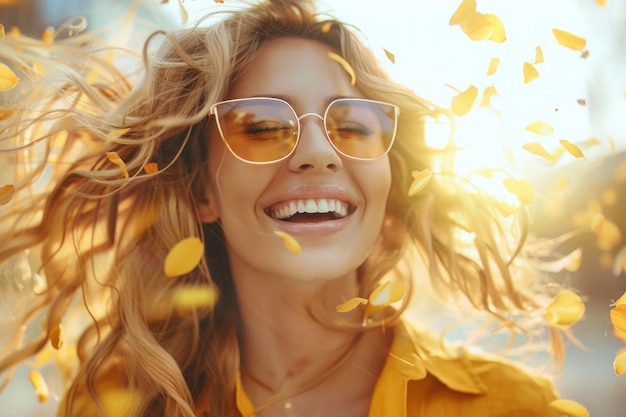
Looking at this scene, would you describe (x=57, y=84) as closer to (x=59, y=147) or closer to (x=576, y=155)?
(x=59, y=147)

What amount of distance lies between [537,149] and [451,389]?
0.66 metres

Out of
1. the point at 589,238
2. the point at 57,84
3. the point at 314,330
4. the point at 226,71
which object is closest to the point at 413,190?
the point at 314,330

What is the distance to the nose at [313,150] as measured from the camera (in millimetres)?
1611

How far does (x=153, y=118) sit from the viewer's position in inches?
67.1

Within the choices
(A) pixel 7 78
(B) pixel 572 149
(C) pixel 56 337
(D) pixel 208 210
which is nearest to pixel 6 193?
(A) pixel 7 78

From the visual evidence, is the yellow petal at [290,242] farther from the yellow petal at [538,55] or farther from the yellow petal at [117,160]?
the yellow petal at [538,55]

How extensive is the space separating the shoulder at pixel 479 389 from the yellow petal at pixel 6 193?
3.61ft

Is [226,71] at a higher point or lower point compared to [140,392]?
higher

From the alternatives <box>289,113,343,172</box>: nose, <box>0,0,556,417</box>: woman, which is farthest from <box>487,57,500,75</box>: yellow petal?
<box>289,113,343,172</box>: nose

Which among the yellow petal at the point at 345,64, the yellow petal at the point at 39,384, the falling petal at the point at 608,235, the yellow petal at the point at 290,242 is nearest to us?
the yellow petal at the point at 290,242

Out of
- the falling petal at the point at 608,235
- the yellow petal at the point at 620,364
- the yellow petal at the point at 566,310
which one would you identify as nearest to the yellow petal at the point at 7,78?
the yellow petal at the point at 566,310

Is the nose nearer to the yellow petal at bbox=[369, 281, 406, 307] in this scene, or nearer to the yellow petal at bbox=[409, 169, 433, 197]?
the yellow petal at bbox=[409, 169, 433, 197]

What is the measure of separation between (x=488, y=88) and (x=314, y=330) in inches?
30.0

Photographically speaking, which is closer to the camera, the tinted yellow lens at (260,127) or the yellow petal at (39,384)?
the tinted yellow lens at (260,127)
